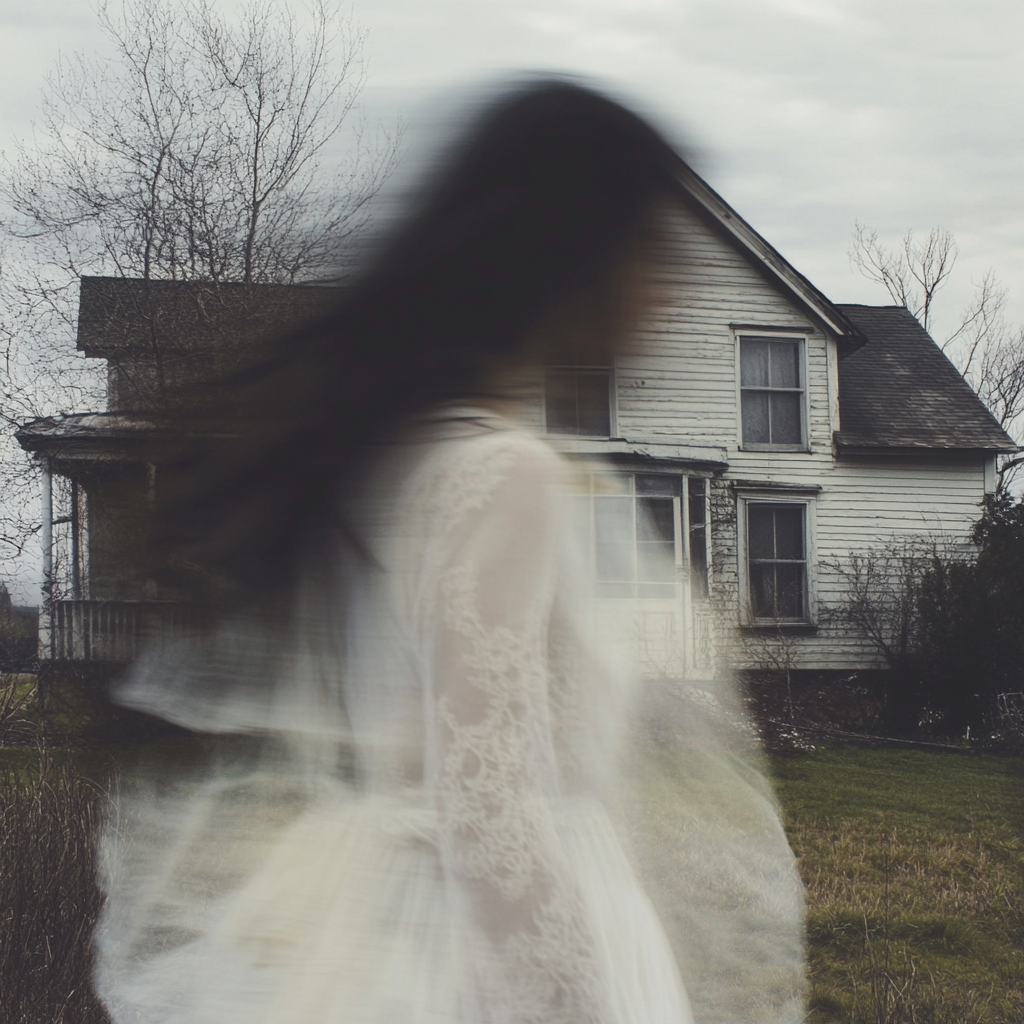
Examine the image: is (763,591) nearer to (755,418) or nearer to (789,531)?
(789,531)

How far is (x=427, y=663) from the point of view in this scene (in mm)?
700

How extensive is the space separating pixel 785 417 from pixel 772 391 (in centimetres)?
38

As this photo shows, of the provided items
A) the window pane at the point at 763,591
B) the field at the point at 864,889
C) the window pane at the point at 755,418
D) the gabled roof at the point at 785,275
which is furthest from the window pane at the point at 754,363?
the field at the point at 864,889

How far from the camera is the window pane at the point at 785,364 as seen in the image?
1324 cm

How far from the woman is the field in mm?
1776

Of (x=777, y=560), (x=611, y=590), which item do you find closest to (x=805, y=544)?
(x=777, y=560)

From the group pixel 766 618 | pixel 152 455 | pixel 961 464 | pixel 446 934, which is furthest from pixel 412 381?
pixel 961 464

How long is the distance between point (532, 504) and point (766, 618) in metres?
11.8

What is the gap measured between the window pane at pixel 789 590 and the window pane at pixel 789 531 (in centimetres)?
18

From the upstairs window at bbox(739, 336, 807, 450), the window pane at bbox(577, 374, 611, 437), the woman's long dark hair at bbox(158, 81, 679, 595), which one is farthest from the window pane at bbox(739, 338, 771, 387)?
the woman's long dark hair at bbox(158, 81, 679, 595)

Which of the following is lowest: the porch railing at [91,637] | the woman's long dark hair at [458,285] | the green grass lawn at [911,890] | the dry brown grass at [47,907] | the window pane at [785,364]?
the green grass lawn at [911,890]

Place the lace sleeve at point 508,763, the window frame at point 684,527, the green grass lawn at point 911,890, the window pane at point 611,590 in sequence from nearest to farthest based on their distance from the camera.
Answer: the lace sleeve at point 508,763
the window pane at point 611,590
the green grass lawn at point 911,890
the window frame at point 684,527

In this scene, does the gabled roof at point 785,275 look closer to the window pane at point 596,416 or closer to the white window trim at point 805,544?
the white window trim at point 805,544

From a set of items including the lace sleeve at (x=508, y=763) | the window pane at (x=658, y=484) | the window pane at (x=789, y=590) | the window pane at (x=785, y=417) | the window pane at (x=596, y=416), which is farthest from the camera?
the window pane at (x=785, y=417)
